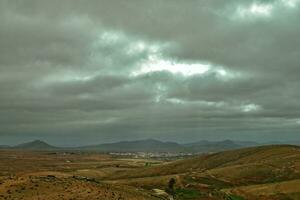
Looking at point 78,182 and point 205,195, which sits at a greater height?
point 78,182

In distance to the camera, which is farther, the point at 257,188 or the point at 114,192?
the point at 257,188

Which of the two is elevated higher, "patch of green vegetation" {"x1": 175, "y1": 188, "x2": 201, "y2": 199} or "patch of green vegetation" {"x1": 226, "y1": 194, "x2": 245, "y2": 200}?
"patch of green vegetation" {"x1": 175, "y1": 188, "x2": 201, "y2": 199}

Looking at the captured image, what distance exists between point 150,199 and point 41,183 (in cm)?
2788

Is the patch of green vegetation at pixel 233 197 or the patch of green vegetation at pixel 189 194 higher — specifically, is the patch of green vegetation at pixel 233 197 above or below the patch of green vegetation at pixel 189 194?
below

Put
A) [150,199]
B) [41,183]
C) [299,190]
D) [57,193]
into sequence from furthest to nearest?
[299,190]
[150,199]
[41,183]
[57,193]

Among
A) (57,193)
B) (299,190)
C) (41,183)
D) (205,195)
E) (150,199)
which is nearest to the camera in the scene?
(57,193)

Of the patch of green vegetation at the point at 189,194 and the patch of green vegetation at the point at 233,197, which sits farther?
the patch of green vegetation at the point at 233,197

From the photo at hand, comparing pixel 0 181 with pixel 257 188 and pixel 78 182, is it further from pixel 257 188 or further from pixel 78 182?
pixel 257 188

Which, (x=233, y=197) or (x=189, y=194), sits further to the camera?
(x=189, y=194)

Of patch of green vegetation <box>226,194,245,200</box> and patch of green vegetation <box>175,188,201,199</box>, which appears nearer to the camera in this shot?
patch of green vegetation <box>175,188,201,199</box>

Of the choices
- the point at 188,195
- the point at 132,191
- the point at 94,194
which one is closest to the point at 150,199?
the point at 132,191

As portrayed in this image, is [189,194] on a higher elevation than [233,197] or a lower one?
higher

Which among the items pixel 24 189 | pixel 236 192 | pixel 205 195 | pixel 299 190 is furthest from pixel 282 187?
pixel 24 189

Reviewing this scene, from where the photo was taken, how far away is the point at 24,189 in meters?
88.7
